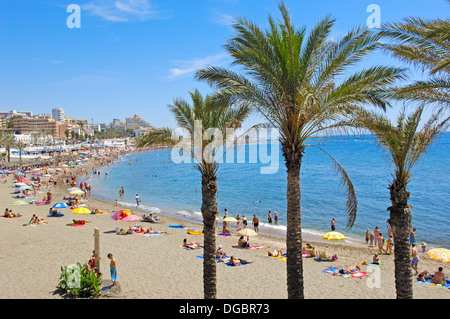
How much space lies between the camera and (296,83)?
7.14 m

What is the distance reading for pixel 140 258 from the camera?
49.1 ft

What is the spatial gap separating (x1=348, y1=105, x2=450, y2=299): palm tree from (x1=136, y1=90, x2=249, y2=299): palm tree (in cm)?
316

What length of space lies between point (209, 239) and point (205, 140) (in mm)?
2460

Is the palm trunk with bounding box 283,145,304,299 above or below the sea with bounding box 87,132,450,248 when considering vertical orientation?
above

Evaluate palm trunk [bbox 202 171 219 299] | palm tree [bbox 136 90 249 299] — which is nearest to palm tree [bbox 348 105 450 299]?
palm tree [bbox 136 90 249 299]

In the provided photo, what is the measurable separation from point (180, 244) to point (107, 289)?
293 inches

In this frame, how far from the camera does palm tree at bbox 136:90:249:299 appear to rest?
8.02 metres

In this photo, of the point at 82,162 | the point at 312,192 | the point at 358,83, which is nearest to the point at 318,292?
the point at 358,83

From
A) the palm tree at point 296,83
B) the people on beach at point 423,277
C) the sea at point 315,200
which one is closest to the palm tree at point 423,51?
the palm tree at point 296,83

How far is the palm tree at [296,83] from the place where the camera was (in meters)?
6.89

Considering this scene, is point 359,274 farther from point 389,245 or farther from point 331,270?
point 389,245

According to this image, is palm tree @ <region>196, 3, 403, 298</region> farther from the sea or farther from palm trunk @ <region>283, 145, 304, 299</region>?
the sea
